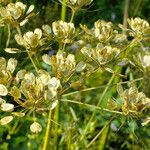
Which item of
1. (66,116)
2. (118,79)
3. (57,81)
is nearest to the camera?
(57,81)

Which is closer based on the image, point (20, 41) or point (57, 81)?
point (57, 81)

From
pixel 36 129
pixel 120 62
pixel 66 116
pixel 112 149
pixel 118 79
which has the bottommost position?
pixel 112 149

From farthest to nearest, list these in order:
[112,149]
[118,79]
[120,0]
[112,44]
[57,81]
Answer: [120,0]
[112,149]
[118,79]
[112,44]
[57,81]

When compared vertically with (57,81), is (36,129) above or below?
below

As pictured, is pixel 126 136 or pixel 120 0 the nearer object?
A: pixel 126 136

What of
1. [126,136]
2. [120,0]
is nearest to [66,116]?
[126,136]

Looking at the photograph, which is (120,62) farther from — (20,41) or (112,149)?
(112,149)

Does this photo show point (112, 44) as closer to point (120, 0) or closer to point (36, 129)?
point (36, 129)

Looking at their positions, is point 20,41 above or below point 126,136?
above

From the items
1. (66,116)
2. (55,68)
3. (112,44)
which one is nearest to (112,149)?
(66,116)
